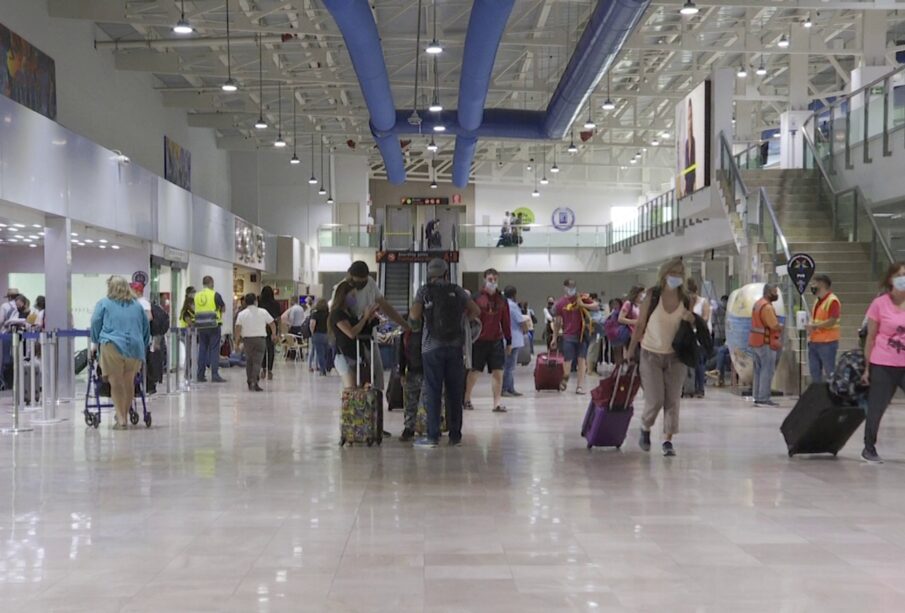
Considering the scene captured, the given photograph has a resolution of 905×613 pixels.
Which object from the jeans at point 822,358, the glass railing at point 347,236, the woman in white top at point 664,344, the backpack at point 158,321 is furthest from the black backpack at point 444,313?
the glass railing at point 347,236

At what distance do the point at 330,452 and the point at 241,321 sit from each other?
7.84 metres

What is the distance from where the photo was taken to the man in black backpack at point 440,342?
878 centimetres

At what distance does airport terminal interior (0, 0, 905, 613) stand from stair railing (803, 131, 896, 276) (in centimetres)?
6

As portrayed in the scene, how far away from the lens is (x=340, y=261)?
132 ft

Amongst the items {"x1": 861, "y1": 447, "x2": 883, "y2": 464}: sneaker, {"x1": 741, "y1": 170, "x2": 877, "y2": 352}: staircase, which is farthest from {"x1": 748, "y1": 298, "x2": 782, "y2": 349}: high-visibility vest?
{"x1": 861, "y1": 447, "x2": 883, "y2": 464}: sneaker

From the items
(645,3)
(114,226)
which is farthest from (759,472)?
(114,226)

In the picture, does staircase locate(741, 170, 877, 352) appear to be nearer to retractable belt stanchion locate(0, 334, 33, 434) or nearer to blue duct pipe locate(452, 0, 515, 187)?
blue duct pipe locate(452, 0, 515, 187)

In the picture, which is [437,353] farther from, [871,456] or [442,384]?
[871,456]

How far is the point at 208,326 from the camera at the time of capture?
1783cm

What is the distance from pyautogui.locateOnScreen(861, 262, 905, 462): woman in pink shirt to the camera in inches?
315

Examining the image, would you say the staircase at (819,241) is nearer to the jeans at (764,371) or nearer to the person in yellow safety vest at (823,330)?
the jeans at (764,371)

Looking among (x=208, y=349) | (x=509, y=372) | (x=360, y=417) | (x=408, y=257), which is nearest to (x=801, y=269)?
(x=509, y=372)

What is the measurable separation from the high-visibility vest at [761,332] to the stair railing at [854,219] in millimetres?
3813

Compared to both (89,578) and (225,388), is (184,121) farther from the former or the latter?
(89,578)
